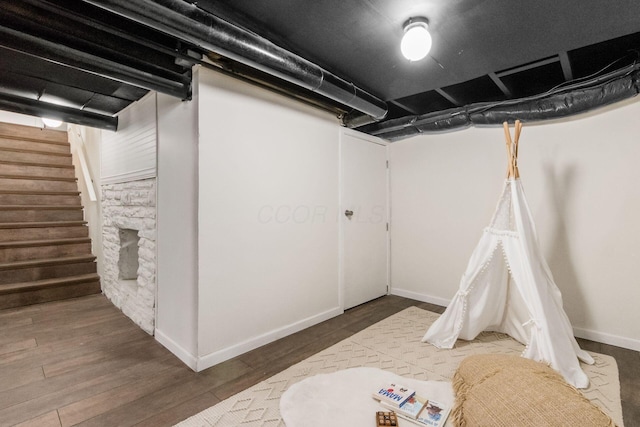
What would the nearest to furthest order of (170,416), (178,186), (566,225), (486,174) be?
1. (170,416)
2. (178,186)
3. (566,225)
4. (486,174)

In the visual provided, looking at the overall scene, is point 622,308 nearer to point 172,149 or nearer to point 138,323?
point 172,149

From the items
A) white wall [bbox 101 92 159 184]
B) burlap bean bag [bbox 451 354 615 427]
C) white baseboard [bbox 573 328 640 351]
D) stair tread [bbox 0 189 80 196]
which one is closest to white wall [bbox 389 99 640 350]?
white baseboard [bbox 573 328 640 351]

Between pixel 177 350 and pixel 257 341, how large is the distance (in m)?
0.65

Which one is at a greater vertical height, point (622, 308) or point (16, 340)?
point (622, 308)

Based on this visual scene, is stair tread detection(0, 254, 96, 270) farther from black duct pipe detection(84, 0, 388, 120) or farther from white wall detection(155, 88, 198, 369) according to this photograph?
black duct pipe detection(84, 0, 388, 120)

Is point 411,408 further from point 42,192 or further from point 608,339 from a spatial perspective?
point 42,192

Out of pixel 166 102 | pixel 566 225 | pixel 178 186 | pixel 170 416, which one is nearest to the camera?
pixel 170 416

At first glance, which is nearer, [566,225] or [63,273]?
[566,225]

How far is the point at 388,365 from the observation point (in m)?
2.28

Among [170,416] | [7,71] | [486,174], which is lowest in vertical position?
[170,416]

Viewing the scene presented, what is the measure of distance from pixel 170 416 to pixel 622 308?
371 centimetres

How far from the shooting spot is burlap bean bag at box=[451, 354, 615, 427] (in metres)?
1.33

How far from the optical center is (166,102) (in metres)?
2.61

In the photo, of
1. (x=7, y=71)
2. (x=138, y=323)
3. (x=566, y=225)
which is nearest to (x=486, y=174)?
(x=566, y=225)
